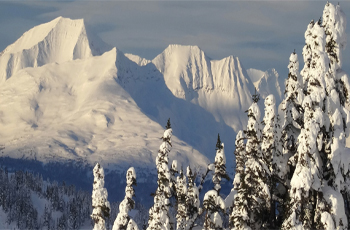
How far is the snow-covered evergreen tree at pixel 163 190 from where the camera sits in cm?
4853

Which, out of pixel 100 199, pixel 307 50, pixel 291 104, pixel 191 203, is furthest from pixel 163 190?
pixel 307 50

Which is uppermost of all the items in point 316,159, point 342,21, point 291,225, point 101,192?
point 342,21

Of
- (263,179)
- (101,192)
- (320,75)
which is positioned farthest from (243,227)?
(101,192)

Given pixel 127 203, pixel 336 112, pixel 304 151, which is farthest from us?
pixel 127 203

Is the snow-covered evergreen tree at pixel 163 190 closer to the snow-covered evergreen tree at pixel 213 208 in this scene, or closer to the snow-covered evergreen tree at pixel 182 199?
the snow-covered evergreen tree at pixel 182 199

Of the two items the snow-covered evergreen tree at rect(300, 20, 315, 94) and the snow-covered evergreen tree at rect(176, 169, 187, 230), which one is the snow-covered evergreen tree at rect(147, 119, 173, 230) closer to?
the snow-covered evergreen tree at rect(176, 169, 187, 230)

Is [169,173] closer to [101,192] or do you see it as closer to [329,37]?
[101,192]

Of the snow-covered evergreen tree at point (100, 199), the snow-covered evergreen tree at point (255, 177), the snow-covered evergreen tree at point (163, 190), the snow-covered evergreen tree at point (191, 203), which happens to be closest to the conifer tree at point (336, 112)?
the snow-covered evergreen tree at point (255, 177)

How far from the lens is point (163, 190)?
49.9 metres

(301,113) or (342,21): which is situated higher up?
(342,21)

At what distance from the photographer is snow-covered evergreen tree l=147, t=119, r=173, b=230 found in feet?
Result: 159

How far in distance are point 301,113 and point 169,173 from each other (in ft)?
45.0

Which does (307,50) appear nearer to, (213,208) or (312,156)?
(312,156)

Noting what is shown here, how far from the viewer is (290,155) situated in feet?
128
